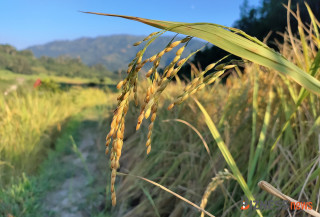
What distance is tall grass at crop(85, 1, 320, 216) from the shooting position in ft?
1.44

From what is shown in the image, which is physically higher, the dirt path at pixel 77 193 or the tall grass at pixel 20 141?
the tall grass at pixel 20 141

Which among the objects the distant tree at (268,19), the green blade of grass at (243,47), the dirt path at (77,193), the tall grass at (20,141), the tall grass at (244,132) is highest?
the distant tree at (268,19)

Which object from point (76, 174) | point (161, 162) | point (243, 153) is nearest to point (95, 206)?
point (161, 162)

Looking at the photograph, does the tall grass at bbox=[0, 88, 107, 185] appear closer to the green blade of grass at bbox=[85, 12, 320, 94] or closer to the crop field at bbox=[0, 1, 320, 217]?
the crop field at bbox=[0, 1, 320, 217]

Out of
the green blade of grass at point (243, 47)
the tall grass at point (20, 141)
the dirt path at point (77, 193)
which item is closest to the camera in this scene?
the green blade of grass at point (243, 47)

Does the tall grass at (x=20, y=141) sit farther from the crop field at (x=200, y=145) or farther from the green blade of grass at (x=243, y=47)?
the green blade of grass at (x=243, y=47)

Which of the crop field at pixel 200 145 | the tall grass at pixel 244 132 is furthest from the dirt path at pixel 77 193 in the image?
the tall grass at pixel 244 132

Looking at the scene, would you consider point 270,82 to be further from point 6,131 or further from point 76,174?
point 6,131

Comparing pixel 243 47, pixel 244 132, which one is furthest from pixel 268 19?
pixel 243 47

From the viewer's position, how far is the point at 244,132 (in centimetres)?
161

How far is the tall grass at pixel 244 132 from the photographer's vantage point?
0.44m

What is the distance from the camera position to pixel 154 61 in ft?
1.47

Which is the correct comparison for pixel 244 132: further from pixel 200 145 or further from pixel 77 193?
pixel 77 193

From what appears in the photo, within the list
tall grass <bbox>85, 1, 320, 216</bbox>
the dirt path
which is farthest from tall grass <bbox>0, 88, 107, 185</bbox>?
tall grass <bbox>85, 1, 320, 216</bbox>
